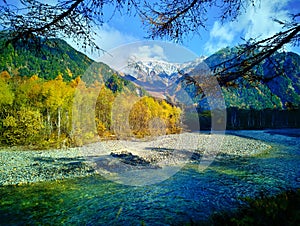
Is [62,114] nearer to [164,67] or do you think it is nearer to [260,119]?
[164,67]

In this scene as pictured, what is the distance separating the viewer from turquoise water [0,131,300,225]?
5938mm

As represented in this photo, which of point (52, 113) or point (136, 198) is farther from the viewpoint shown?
point (52, 113)

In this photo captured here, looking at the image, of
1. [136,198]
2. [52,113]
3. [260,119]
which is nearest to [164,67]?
[136,198]

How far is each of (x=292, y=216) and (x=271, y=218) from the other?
0.74 feet

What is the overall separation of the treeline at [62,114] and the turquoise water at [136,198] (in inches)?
436

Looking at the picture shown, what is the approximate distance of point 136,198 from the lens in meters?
7.52

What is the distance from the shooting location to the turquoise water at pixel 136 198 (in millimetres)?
5938

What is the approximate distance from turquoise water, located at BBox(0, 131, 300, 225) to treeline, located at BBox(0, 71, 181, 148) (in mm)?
11067

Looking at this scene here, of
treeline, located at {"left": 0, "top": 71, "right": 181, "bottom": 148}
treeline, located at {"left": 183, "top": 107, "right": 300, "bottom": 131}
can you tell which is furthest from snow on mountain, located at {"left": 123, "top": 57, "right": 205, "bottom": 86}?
treeline, located at {"left": 183, "top": 107, "right": 300, "bottom": 131}

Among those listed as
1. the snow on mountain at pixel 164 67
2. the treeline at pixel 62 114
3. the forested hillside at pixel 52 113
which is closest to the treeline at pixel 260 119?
the treeline at pixel 62 114

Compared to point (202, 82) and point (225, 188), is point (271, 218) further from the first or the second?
point (225, 188)

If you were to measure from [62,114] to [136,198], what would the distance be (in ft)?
67.4

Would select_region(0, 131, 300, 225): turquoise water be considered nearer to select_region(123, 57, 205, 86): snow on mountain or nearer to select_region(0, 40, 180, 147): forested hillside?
select_region(123, 57, 205, 86): snow on mountain

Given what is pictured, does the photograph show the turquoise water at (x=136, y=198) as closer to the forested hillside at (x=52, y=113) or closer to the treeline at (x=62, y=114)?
the forested hillside at (x=52, y=113)
